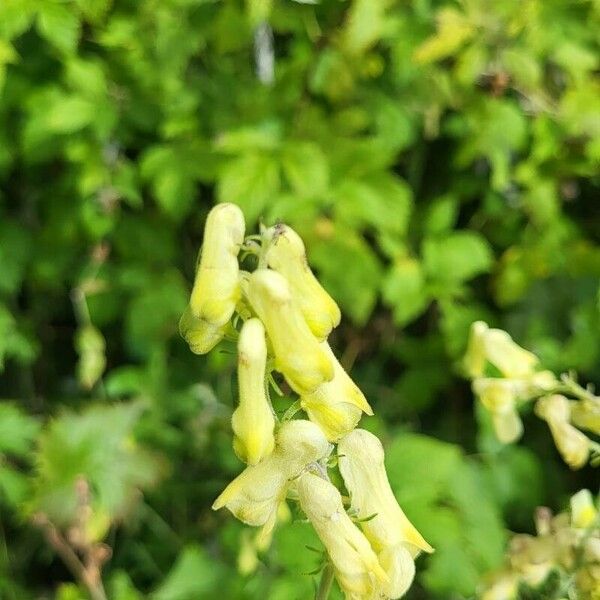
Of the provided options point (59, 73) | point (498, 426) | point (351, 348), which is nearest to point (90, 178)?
point (59, 73)

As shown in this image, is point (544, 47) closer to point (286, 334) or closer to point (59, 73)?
point (59, 73)

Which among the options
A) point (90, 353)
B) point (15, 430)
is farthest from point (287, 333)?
point (90, 353)

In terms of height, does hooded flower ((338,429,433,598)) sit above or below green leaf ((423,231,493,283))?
above

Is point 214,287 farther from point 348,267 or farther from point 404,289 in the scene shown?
point 404,289

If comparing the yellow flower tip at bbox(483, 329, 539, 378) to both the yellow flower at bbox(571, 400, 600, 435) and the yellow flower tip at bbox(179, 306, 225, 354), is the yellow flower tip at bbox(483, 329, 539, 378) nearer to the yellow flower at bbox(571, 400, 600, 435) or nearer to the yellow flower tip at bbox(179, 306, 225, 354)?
the yellow flower at bbox(571, 400, 600, 435)

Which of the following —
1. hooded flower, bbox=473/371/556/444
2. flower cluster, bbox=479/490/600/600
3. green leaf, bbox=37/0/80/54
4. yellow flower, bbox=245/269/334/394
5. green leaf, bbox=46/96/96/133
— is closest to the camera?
yellow flower, bbox=245/269/334/394

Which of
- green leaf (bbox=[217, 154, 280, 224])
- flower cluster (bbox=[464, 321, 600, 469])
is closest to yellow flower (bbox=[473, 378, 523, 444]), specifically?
flower cluster (bbox=[464, 321, 600, 469])

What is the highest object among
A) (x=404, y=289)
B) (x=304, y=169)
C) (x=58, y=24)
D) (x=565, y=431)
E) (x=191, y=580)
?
(x=565, y=431)

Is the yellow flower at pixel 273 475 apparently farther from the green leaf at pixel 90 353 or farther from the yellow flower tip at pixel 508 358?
the green leaf at pixel 90 353
